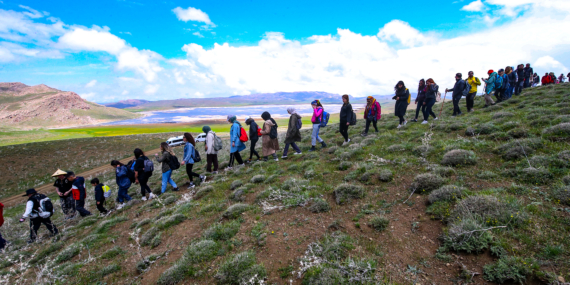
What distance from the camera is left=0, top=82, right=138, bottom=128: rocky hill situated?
102m

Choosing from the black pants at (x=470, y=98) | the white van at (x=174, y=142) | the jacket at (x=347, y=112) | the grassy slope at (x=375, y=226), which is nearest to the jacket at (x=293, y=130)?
the jacket at (x=347, y=112)

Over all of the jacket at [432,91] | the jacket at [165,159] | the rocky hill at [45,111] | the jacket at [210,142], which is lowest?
the jacket at [165,159]

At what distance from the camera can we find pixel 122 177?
10219 millimetres

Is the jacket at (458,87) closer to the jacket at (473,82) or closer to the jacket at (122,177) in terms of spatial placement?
the jacket at (473,82)

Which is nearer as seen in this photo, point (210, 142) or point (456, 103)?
point (210, 142)

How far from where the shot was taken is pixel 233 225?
19.4ft

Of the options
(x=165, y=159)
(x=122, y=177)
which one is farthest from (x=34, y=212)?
(x=165, y=159)

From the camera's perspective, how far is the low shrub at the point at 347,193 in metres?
6.05

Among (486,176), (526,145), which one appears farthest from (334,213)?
(526,145)

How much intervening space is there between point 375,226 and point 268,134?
23.6 feet

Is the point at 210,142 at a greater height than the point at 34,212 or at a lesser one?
greater

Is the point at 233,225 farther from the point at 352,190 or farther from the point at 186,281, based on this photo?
the point at 352,190

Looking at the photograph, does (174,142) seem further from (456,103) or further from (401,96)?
(456,103)

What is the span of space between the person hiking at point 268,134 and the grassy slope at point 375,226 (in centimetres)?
256
